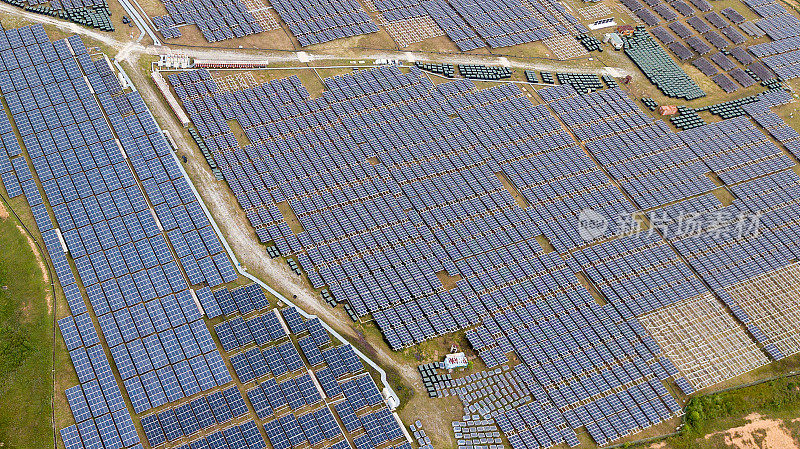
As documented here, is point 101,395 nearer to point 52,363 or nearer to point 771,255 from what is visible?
point 52,363

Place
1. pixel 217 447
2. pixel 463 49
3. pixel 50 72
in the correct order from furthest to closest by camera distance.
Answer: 1. pixel 463 49
2. pixel 50 72
3. pixel 217 447

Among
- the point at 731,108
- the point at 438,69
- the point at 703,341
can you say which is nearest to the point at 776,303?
the point at 703,341

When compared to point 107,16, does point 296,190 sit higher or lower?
lower

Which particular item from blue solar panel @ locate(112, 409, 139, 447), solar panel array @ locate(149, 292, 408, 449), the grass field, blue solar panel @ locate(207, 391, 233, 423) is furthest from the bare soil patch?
blue solar panel @ locate(112, 409, 139, 447)

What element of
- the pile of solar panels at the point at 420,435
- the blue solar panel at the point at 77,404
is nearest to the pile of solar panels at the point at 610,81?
the pile of solar panels at the point at 420,435

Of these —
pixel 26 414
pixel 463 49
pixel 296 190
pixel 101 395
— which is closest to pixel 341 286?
pixel 296 190

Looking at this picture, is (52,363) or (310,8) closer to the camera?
(52,363)

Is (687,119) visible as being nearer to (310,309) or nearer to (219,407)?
(310,309)
